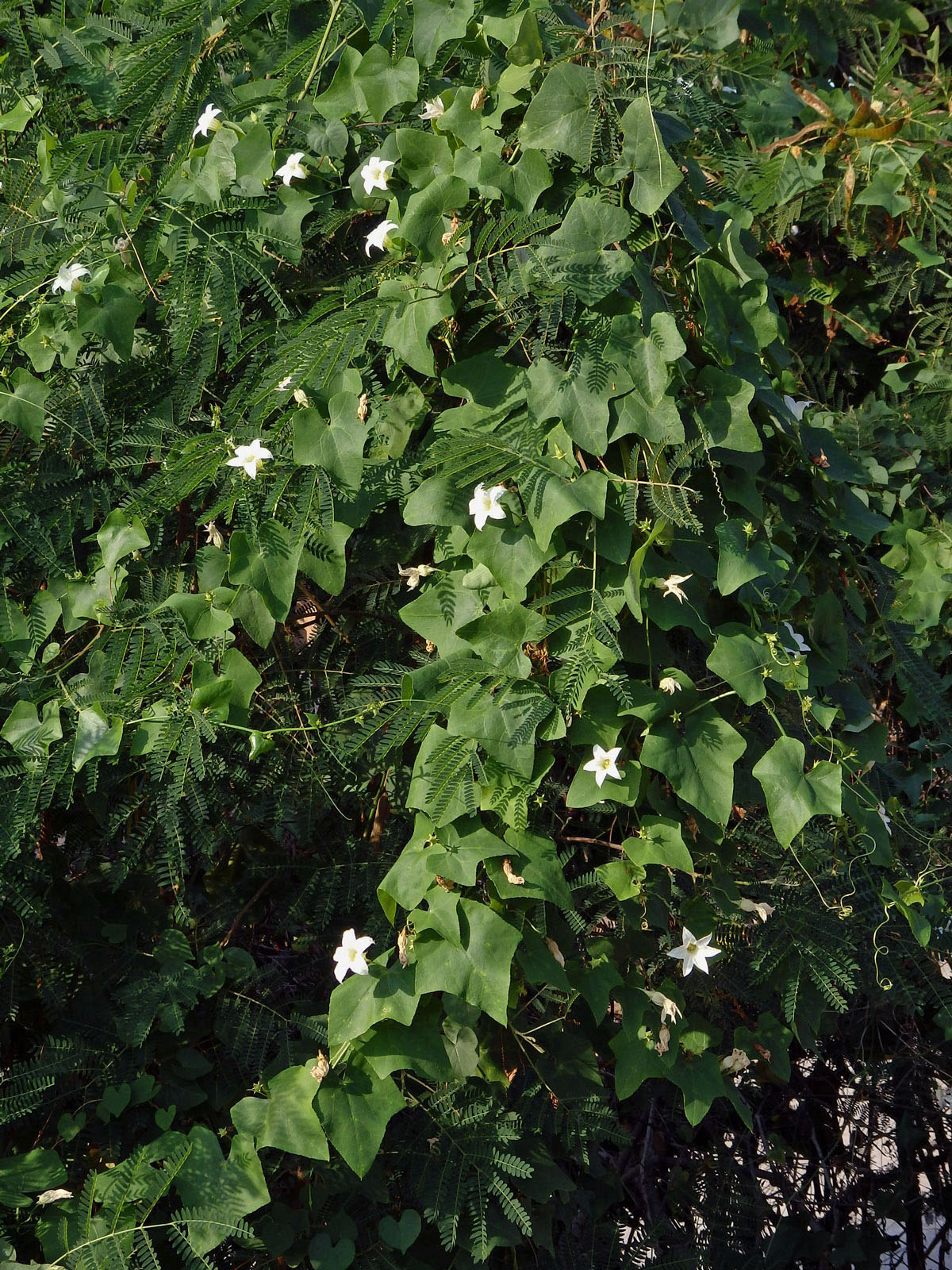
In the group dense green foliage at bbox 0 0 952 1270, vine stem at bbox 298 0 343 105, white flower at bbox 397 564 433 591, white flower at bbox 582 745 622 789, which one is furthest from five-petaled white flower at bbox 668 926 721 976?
vine stem at bbox 298 0 343 105

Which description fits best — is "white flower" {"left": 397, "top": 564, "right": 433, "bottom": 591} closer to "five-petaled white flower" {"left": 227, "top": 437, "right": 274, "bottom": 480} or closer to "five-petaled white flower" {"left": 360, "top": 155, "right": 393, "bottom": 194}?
"five-petaled white flower" {"left": 227, "top": 437, "right": 274, "bottom": 480}

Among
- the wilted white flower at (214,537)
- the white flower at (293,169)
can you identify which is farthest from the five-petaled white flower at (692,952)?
the white flower at (293,169)

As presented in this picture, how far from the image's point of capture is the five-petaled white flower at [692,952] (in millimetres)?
1517

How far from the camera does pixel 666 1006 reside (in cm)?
153

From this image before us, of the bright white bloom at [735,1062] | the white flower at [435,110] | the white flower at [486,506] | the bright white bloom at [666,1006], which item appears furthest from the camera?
the bright white bloom at [735,1062]

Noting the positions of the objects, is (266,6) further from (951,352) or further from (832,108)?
(951,352)

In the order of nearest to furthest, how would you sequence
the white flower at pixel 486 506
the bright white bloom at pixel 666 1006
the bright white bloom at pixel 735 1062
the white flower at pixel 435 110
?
the white flower at pixel 486 506, the white flower at pixel 435 110, the bright white bloom at pixel 666 1006, the bright white bloom at pixel 735 1062

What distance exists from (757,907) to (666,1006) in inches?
8.2

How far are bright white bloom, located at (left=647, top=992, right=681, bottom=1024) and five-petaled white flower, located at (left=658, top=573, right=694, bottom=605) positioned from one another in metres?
0.58

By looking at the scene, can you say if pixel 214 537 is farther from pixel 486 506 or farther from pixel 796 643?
pixel 796 643

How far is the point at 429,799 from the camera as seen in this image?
1.35 m

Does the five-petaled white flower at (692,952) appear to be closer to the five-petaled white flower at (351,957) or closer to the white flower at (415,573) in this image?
the five-petaled white flower at (351,957)

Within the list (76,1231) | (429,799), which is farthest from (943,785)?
(76,1231)

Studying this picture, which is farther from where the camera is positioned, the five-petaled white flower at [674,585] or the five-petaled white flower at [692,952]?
the five-petaled white flower at [692,952]
